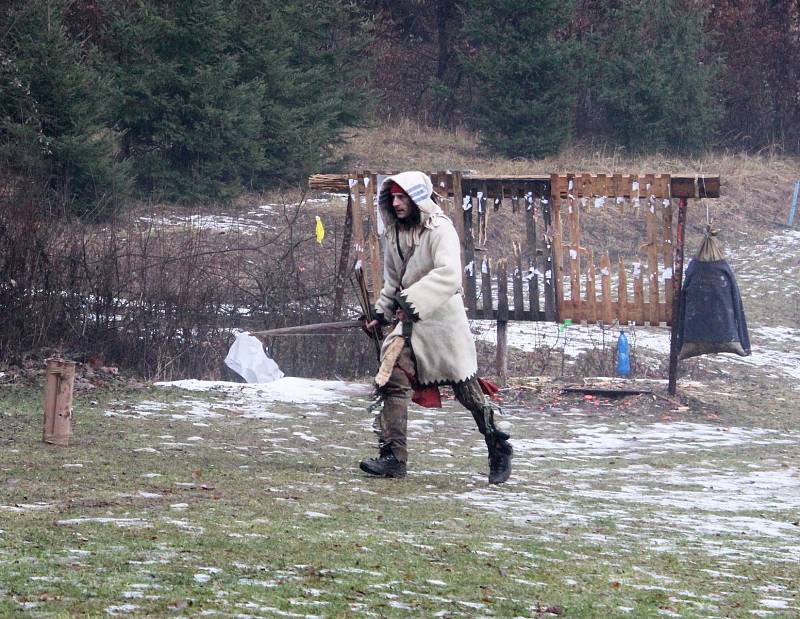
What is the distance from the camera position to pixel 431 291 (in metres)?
8.10

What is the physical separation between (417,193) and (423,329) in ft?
2.84

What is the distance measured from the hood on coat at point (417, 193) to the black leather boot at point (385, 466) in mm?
1517

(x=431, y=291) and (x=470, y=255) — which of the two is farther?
(x=470, y=255)

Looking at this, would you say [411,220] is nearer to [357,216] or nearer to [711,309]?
[711,309]

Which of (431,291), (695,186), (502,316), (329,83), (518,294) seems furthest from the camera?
(329,83)

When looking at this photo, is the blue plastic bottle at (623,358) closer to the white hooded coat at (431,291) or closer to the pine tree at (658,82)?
the white hooded coat at (431,291)

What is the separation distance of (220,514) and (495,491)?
7.09 ft

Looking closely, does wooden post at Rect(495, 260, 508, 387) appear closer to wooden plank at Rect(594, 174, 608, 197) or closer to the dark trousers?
wooden plank at Rect(594, 174, 608, 197)

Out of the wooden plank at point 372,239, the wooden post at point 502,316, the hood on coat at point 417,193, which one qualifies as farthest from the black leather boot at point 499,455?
the wooden plank at point 372,239

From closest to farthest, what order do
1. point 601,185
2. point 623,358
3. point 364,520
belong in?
point 364,520 → point 601,185 → point 623,358

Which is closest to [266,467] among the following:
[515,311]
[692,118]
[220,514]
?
[220,514]

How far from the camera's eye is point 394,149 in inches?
1219

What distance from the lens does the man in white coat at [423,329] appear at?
26.7 feet

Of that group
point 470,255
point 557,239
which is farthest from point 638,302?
point 470,255
